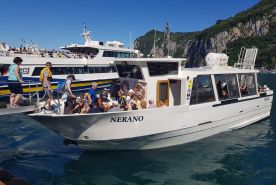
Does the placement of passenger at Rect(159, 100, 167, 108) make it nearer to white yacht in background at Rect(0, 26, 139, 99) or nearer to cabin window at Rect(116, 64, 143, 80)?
cabin window at Rect(116, 64, 143, 80)

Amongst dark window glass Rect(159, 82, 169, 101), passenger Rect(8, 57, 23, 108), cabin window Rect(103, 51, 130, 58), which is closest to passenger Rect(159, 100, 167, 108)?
dark window glass Rect(159, 82, 169, 101)

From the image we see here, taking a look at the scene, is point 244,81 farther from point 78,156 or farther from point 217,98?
point 78,156

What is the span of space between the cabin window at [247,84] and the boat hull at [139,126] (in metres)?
2.61

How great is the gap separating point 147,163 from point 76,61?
22.7m

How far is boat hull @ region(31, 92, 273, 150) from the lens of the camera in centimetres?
1156

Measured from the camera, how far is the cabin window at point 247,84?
17.1 m

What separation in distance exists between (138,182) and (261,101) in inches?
430

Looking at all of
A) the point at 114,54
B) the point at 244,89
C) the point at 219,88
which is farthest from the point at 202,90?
the point at 114,54

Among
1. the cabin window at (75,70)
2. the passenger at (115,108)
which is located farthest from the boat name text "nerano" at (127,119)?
the cabin window at (75,70)

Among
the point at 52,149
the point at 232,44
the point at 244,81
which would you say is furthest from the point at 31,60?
the point at 232,44

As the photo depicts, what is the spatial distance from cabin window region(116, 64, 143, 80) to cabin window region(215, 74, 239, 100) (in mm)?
3923

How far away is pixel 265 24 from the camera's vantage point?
7520 inches

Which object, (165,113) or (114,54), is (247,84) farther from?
(114,54)

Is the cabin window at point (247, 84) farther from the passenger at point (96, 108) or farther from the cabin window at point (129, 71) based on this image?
the passenger at point (96, 108)
